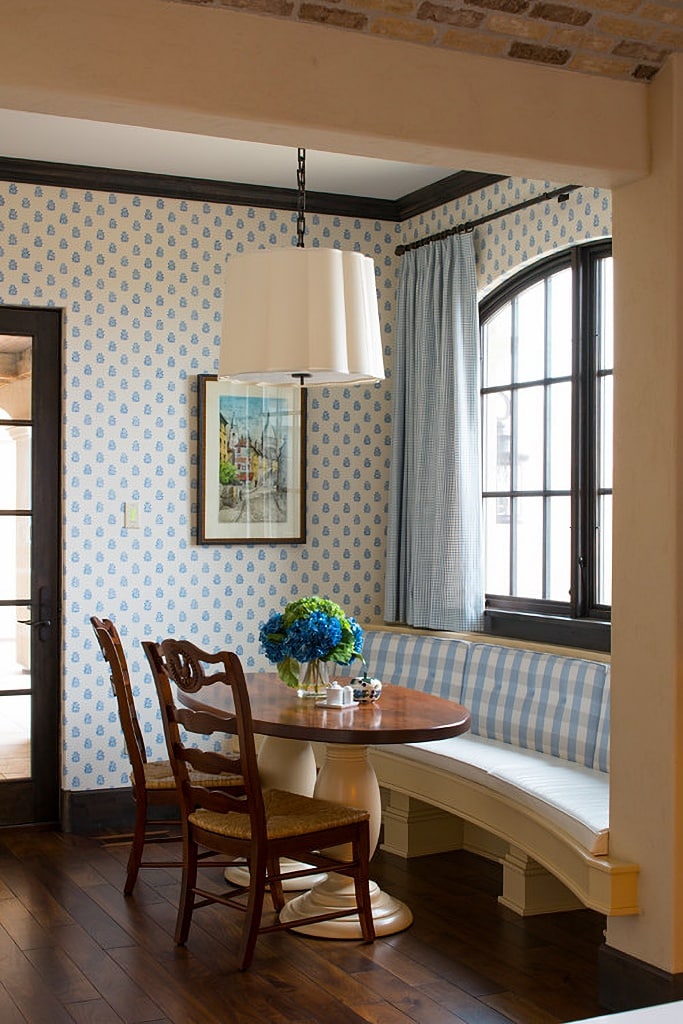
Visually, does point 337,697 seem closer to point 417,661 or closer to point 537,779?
point 537,779

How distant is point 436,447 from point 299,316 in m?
1.73

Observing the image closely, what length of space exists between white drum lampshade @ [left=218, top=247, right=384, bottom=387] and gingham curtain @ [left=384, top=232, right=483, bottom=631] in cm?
135

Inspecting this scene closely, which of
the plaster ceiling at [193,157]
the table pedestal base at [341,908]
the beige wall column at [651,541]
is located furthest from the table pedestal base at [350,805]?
the plaster ceiling at [193,157]

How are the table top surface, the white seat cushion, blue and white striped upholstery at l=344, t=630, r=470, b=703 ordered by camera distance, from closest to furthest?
the white seat cushion, the table top surface, blue and white striped upholstery at l=344, t=630, r=470, b=703

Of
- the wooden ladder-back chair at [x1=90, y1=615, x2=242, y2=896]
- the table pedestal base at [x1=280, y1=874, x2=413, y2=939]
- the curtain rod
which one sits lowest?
the table pedestal base at [x1=280, y1=874, x2=413, y2=939]

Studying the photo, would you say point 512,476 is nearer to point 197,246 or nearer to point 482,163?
point 197,246

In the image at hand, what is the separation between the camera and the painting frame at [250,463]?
5.82 metres

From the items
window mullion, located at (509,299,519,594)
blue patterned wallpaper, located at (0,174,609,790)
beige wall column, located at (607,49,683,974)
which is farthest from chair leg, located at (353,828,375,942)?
blue patterned wallpaper, located at (0,174,609,790)

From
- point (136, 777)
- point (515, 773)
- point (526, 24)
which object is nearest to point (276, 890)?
point (136, 777)

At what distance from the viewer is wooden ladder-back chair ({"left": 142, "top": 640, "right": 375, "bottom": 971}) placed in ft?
12.4

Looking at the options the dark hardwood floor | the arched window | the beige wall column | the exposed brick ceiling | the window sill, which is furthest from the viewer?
the arched window

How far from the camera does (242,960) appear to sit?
3.80 metres

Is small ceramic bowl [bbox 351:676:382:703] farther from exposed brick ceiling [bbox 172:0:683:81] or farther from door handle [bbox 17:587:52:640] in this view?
exposed brick ceiling [bbox 172:0:683:81]

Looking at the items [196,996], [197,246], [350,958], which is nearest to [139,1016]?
[196,996]
